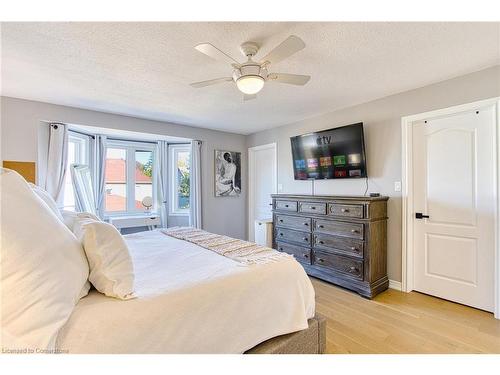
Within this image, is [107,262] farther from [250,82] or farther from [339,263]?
[339,263]

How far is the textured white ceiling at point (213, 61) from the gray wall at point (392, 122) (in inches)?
5.3

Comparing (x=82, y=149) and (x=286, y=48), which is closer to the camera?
(x=286, y=48)

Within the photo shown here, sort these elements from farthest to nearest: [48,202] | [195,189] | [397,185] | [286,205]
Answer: [195,189] → [286,205] → [397,185] → [48,202]

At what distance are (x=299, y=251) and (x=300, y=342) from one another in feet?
6.31

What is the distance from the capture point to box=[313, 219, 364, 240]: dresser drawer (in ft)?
9.28

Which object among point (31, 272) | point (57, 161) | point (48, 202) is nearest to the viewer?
point (31, 272)

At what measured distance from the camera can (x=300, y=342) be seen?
1599 millimetres

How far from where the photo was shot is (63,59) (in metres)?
2.08

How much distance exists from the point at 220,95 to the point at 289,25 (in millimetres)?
1453

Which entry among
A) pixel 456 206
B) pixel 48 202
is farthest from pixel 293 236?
pixel 48 202

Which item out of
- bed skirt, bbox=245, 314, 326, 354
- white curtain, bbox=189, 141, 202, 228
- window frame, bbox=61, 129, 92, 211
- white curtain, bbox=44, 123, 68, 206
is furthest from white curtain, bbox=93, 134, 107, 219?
bed skirt, bbox=245, 314, 326, 354

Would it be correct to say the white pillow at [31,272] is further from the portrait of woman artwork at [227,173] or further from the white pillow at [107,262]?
the portrait of woman artwork at [227,173]

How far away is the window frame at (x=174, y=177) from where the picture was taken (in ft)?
16.0

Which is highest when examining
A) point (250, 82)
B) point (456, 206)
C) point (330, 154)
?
point (250, 82)
